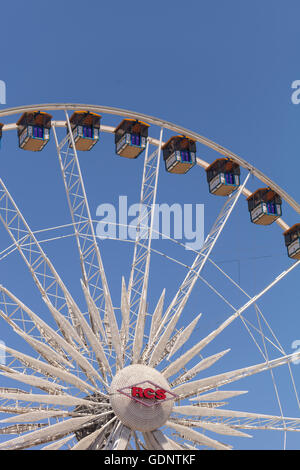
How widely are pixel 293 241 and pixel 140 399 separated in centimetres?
1440

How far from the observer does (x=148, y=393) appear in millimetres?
25266

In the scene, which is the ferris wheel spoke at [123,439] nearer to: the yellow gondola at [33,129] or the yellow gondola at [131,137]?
the yellow gondola at [33,129]

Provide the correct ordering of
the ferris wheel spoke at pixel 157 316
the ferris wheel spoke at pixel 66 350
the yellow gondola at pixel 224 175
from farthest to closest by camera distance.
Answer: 1. the yellow gondola at pixel 224 175
2. the ferris wheel spoke at pixel 157 316
3. the ferris wheel spoke at pixel 66 350

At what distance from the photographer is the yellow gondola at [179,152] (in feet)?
115

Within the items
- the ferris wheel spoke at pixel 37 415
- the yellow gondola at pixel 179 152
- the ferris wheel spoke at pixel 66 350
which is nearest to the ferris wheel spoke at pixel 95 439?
the ferris wheel spoke at pixel 37 415

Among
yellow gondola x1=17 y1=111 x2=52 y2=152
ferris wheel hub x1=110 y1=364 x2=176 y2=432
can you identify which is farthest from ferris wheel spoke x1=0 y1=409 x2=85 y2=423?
yellow gondola x1=17 y1=111 x2=52 y2=152

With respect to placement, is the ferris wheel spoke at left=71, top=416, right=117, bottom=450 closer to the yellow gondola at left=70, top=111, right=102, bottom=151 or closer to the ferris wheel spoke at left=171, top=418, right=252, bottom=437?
the ferris wheel spoke at left=171, top=418, right=252, bottom=437

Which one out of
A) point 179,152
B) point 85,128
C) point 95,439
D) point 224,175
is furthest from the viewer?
point 224,175

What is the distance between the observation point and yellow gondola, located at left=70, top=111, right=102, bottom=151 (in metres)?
33.4

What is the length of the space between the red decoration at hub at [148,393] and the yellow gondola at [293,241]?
13.5 metres

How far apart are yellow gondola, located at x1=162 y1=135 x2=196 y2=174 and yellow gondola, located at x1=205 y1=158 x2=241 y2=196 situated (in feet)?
4.25

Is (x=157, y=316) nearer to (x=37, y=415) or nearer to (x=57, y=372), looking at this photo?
(x=57, y=372)

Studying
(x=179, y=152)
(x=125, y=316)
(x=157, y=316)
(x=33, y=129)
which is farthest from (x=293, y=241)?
(x=33, y=129)
